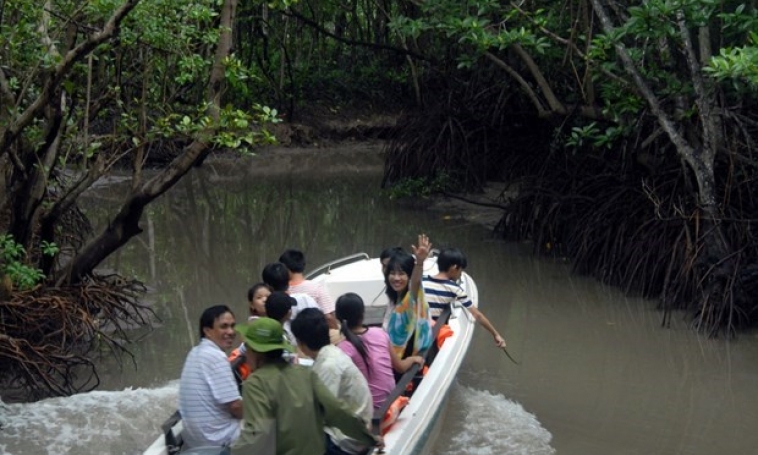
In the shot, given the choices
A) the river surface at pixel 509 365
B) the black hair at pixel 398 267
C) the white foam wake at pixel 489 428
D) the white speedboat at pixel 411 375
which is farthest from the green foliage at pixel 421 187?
the black hair at pixel 398 267

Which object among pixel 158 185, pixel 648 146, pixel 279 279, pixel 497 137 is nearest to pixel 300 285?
pixel 279 279

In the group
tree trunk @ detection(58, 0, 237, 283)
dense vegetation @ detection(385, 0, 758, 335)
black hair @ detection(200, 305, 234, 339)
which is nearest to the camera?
black hair @ detection(200, 305, 234, 339)

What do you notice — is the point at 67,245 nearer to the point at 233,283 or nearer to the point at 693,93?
the point at 233,283

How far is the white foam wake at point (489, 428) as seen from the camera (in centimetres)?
738

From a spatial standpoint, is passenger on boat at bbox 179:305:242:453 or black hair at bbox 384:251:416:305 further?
black hair at bbox 384:251:416:305

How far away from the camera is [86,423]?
759 cm

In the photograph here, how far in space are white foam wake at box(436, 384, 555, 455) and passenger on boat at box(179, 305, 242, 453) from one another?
229cm

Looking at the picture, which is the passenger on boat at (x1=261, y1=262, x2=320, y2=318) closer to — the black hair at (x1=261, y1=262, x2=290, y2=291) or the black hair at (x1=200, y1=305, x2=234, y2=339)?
the black hair at (x1=261, y1=262, x2=290, y2=291)

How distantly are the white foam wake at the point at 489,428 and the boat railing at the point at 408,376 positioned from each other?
22.8 inches

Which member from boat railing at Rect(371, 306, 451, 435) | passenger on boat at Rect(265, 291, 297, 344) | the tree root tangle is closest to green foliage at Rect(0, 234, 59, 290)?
the tree root tangle

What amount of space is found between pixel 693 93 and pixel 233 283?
193 inches

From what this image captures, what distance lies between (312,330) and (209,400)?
1.92ft

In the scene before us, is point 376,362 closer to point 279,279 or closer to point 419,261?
point 419,261

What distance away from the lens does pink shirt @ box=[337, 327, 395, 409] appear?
5.97 meters
